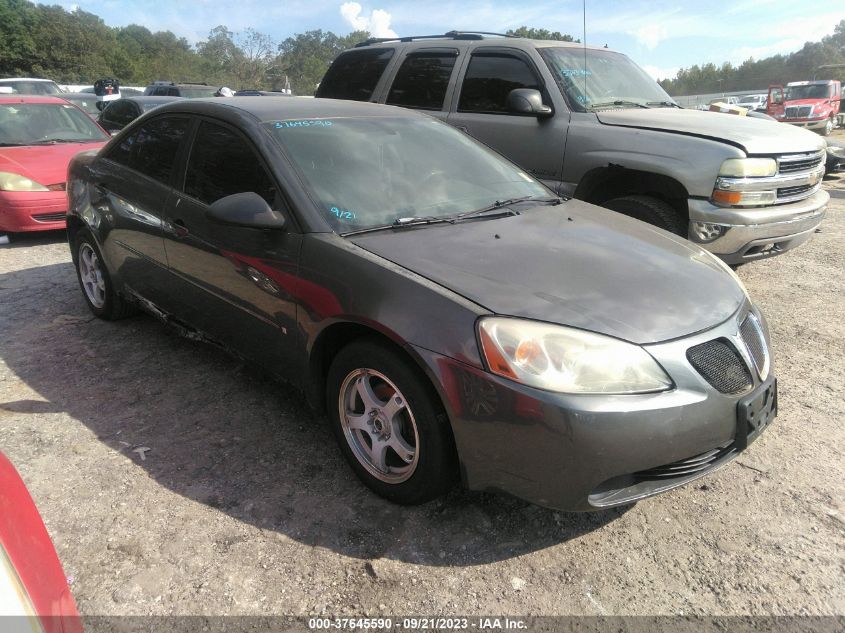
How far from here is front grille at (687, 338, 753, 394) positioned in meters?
2.22

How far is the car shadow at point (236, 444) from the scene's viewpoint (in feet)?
8.05

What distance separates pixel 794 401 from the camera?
135 inches

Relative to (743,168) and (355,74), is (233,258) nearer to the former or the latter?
(743,168)

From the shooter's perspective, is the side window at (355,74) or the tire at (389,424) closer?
the tire at (389,424)

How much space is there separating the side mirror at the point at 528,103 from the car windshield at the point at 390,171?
1.67 m

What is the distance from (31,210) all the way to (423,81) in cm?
437

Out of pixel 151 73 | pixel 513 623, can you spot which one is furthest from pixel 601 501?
pixel 151 73

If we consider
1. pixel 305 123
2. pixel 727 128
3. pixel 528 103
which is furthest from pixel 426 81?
pixel 305 123

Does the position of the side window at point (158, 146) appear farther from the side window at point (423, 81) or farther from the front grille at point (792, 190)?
the front grille at point (792, 190)

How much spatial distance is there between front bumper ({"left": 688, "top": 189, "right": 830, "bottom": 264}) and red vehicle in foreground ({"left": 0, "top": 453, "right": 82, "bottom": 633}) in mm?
4347

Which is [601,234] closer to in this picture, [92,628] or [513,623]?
[513,623]

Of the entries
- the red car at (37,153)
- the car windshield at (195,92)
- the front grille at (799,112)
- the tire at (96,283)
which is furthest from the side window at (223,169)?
the front grille at (799,112)

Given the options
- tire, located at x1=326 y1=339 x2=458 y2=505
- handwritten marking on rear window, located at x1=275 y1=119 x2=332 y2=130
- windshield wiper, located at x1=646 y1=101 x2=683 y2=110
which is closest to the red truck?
windshield wiper, located at x1=646 y1=101 x2=683 y2=110

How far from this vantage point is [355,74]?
6602mm
